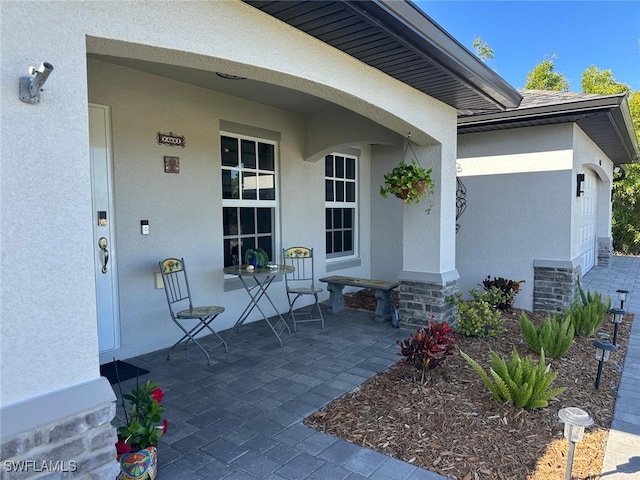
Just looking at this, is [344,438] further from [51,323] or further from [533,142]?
[533,142]

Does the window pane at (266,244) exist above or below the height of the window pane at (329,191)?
below

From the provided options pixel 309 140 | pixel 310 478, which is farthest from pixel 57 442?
pixel 309 140

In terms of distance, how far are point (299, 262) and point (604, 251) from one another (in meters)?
8.83

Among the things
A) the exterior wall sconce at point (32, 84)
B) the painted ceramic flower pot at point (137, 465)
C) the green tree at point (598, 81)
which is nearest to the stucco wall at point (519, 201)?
the painted ceramic flower pot at point (137, 465)

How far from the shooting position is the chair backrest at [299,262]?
18.0 ft

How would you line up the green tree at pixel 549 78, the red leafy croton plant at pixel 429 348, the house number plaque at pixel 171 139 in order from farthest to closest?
the green tree at pixel 549 78 → the house number plaque at pixel 171 139 → the red leafy croton plant at pixel 429 348

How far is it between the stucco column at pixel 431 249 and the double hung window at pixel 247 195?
6.15 feet

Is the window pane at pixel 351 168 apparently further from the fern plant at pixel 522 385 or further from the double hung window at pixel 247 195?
the fern plant at pixel 522 385

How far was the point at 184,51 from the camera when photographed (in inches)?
84.7

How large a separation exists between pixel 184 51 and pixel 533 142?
5.33m

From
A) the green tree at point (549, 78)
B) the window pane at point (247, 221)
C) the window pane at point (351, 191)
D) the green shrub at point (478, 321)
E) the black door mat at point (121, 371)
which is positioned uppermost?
the green tree at point (549, 78)

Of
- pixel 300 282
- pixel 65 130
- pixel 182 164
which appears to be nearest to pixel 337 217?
pixel 300 282

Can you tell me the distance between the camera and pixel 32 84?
155cm

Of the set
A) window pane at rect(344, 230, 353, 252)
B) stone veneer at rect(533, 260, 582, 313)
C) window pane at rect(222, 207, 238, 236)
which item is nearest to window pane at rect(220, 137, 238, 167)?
window pane at rect(222, 207, 238, 236)
